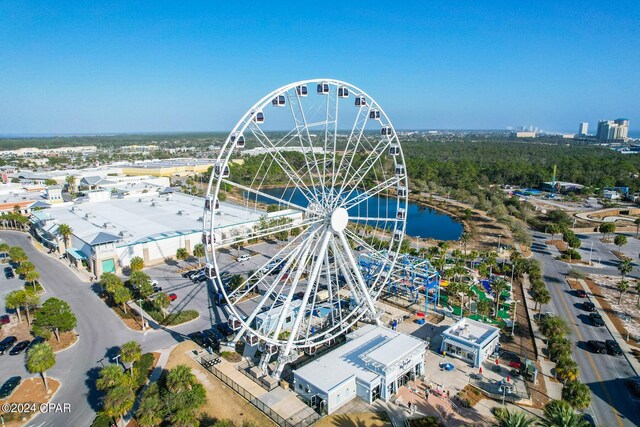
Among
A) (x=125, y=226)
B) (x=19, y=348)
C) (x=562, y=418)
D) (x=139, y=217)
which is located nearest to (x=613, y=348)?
(x=562, y=418)

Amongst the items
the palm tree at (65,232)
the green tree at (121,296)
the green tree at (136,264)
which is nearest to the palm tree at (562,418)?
the green tree at (121,296)

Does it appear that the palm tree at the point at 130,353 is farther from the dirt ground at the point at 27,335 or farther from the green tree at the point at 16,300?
the green tree at the point at 16,300

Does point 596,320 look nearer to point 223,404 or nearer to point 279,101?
point 223,404

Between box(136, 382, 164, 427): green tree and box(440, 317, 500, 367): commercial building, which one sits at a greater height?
box(136, 382, 164, 427): green tree

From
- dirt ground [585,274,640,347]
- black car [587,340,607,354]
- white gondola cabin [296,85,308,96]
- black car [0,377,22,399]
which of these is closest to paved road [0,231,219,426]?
black car [0,377,22,399]

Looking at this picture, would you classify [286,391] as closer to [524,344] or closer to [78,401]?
[78,401]

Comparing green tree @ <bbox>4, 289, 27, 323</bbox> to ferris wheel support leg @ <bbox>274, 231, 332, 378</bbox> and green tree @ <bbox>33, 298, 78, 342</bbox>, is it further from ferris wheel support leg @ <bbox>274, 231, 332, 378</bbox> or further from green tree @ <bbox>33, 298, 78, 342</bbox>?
ferris wheel support leg @ <bbox>274, 231, 332, 378</bbox>
